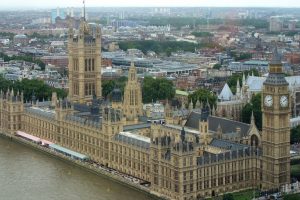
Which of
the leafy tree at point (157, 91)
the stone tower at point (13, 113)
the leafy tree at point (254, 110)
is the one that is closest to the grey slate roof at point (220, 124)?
the leafy tree at point (254, 110)

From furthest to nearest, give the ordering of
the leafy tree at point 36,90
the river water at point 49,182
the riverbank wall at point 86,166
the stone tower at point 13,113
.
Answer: the leafy tree at point 36,90 → the stone tower at point 13,113 → the riverbank wall at point 86,166 → the river water at point 49,182

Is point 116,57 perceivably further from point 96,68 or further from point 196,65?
point 96,68

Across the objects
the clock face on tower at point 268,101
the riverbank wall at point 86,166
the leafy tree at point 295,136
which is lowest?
the riverbank wall at point 86,166

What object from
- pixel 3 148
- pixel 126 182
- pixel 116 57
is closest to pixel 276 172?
pixel 126 182

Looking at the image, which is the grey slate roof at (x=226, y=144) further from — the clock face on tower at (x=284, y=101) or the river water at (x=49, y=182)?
the river water at (x=49, y=182)

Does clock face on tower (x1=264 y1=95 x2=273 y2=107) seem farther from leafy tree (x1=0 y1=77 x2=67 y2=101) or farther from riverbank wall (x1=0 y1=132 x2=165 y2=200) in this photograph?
leafy tree (x1=0 y1=77 x2=67 y2=101)

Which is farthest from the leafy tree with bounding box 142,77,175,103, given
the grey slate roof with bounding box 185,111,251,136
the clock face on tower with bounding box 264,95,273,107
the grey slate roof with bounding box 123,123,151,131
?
the clock face on tower with bounding box 264,95,273,107

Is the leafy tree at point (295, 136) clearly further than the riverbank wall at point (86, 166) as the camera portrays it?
Yes
